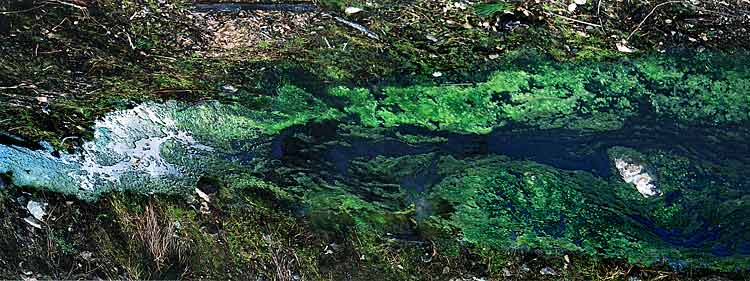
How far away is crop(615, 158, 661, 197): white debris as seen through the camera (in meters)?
2.90

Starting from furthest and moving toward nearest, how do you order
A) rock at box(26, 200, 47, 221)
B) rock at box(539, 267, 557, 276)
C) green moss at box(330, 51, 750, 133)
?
rock at box(26, 200, 47, 221), green moss at box(330, 51, 750, 133), rock at box(539, 267, 557, 276)

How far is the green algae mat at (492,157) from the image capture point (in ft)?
9.48

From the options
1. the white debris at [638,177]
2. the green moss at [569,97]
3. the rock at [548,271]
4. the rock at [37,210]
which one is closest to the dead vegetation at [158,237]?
the rock at [37,210]

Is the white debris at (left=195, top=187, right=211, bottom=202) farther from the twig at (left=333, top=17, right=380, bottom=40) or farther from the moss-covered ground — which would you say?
the twig at (left=333, top=17, right=380, bottom=40)

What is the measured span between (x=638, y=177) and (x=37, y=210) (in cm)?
254

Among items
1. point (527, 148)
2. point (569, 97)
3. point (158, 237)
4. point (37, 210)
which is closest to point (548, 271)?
point (527, 148)

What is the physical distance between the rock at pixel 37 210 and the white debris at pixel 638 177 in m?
2.44

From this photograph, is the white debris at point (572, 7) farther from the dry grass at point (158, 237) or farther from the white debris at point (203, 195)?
the dry grass at point (158, 237)

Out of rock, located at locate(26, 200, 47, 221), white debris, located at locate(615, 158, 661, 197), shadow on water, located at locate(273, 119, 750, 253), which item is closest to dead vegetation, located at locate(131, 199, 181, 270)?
rock, located at locate(26, 200, 47, 221)

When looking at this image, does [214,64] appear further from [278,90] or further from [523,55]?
[523,55]

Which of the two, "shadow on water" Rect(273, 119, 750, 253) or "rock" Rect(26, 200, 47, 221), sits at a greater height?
"shadow on water" Rect(273, 119, 750, 253)

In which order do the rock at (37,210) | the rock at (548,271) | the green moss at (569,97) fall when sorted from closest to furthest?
the rock at (548,271), the green moss at (569,97), the rock at (37,210)

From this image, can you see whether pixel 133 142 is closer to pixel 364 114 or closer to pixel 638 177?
pixel 364 114

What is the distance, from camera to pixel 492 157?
2.99 metres
